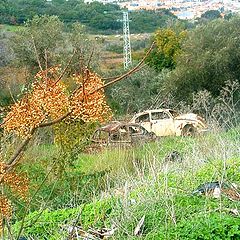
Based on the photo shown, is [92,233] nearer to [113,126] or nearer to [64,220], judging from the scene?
[64,220]

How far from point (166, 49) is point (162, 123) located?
555 inches

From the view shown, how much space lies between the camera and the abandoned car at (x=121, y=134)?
13.7 meters

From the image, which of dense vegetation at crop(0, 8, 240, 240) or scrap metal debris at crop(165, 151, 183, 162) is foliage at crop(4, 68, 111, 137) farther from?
scrap metal debris at crop(165, 151, 183, 162)

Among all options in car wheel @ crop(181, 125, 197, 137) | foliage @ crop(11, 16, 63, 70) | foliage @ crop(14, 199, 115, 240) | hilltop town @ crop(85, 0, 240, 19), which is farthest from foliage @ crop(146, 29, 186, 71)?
foliage @ crop(14, 199, 115, 240)

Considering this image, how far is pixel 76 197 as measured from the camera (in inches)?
308

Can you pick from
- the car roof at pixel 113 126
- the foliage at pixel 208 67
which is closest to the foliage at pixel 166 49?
the foliage at pixel 208 67

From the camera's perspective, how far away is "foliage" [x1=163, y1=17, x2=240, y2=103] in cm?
2189

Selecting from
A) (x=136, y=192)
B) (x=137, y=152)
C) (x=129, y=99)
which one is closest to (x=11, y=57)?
(x=129, y=99)

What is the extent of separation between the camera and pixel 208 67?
72.4ft

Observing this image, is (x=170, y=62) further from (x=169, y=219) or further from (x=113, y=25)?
(x=169, y=219)

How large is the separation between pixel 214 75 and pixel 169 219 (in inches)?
681

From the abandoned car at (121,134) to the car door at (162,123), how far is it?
973 millimetres

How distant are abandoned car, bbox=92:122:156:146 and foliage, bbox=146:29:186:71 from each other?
A: 13325 mm

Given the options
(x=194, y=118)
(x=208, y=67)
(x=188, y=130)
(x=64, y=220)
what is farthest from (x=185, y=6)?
(x=64, y=220)
